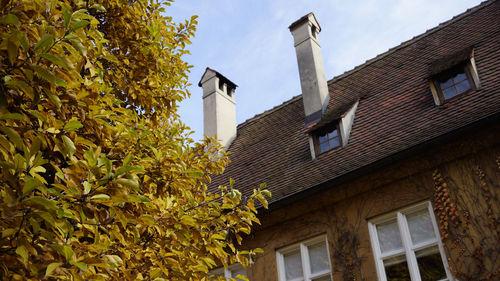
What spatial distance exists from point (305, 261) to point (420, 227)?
2.42m

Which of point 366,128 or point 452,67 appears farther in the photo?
point 366,128

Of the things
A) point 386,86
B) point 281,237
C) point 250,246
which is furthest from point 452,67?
point 250,246

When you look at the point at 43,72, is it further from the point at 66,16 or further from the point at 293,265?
the point at 293,265

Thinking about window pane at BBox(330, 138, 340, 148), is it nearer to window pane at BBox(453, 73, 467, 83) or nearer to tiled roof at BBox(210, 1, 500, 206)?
tiled roof at BBox(210, 1, 500, 206)

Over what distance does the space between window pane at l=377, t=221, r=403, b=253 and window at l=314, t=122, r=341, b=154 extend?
255cm

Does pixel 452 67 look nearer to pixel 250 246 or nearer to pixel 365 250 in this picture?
pixel 365 250

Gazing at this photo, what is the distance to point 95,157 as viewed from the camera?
264 centimetres

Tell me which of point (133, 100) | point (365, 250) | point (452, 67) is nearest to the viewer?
point (133, 100)

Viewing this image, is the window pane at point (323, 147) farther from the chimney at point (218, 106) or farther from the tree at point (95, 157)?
the tree at point (95, 157)

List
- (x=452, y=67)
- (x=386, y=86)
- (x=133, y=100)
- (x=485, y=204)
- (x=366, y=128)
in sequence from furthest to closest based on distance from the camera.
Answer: (x=386, y=86)
(x=366, y=128)
(x=452, y=67)
(x=485, y=204)
(x=133, y=100)

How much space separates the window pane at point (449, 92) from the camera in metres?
9.81

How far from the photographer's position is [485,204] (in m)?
7.80

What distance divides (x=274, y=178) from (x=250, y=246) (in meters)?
1.74

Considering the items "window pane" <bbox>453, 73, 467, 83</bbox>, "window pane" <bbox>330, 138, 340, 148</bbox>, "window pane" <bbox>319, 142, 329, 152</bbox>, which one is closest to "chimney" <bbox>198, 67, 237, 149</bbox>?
"window pane" <bbox>319, 142, 329, 152</bbox>
